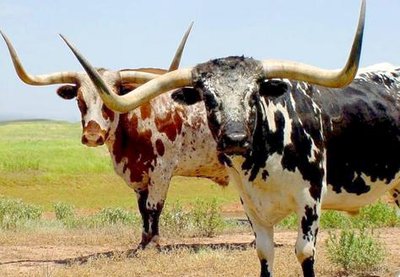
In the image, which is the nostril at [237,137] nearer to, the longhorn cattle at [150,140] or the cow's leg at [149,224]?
the longhorn cattle at [150,140]

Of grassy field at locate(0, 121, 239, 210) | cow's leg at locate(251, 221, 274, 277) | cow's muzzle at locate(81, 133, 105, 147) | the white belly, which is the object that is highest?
the white belly

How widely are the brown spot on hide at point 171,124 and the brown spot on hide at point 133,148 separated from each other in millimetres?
241

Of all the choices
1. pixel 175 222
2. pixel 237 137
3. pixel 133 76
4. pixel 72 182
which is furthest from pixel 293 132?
pixel 72 182

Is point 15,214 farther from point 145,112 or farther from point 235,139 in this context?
point 235,139

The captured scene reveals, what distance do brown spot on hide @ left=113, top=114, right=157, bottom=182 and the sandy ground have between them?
3.77ft

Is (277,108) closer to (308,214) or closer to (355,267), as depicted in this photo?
(308,214)

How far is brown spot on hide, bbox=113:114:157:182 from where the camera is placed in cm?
1212

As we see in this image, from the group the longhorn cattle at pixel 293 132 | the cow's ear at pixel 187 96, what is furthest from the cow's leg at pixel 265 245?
the cow's ear at pixel 187 96

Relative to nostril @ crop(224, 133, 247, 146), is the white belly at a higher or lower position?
lower

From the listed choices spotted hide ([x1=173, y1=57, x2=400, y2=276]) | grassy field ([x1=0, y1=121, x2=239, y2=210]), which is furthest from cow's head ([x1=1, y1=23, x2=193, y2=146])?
grassy field ([x1=0, y1=121, x2=239, y2=210])

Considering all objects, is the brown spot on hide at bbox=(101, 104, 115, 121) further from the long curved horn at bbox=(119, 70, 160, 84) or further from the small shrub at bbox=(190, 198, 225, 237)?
the small shrub at bbox=(190, 198, 225, 237)

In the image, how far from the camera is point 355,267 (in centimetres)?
Result: 966

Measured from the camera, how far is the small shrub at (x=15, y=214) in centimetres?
1612

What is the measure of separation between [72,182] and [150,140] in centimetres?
3078
